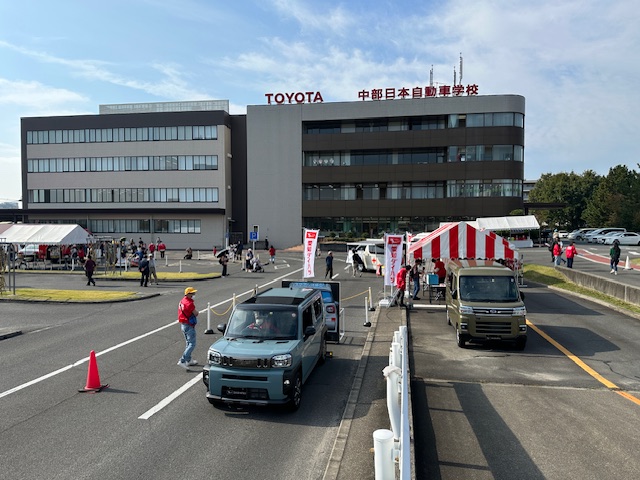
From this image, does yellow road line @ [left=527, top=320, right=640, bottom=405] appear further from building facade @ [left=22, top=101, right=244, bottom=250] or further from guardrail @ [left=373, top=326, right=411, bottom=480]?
building facade @ [left=22, top=101, right=244, bottom=250]

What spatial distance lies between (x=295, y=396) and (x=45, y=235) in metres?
35.6

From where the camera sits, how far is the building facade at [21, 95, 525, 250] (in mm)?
64625

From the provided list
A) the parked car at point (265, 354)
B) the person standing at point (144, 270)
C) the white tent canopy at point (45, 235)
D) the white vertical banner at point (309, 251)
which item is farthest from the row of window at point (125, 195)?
the parked car at point (265, 354)

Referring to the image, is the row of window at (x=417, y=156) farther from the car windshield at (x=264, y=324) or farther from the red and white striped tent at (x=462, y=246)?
the car windshield at (x=264, y=324)

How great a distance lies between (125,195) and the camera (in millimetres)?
70000

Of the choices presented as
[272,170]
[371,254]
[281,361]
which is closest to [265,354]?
[281,361]

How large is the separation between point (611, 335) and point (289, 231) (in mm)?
56125

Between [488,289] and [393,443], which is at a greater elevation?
[488,289]

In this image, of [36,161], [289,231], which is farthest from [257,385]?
[36,161]

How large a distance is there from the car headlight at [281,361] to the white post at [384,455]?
12.7 ft

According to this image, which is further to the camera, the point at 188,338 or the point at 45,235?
the point at 45,235

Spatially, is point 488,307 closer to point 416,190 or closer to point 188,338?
point 188,338

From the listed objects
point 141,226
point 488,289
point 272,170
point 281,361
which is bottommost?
point 281,361

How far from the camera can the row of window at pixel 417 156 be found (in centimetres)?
6381
